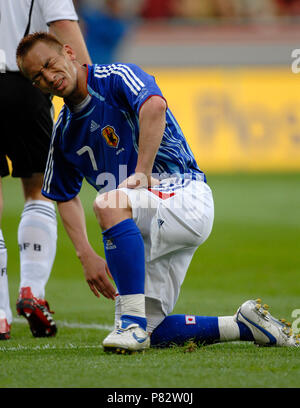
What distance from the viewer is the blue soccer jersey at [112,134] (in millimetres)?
3715

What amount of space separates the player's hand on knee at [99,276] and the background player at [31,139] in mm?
651

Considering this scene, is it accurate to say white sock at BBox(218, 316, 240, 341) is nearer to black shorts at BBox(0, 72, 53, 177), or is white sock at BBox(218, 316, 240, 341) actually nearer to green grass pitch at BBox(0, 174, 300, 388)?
green grass pitch at BBox(0, 174, 300, 388)

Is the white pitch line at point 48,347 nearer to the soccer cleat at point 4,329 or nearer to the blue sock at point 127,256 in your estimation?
the soccer cleat at point 4,329

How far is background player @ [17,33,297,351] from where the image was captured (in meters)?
3.44

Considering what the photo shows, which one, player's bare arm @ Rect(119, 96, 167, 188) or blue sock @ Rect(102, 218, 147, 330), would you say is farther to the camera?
player's bare arm @ Rect(119, 96, 167, 188)

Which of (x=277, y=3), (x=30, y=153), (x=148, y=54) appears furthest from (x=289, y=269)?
(x=277, y=3)

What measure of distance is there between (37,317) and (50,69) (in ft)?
4.52

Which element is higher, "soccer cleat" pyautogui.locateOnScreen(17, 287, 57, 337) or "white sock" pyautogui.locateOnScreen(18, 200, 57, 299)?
"white sock" pyautogui.locateOnScreen(18, 200, 57, 299)

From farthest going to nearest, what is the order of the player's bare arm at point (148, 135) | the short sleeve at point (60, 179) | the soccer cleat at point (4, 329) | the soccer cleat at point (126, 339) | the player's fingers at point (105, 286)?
1. the soccer cleat at point (4, 329)
2. the short sleeve at point (60, 179)
3. the player's fingers at point (105, 286)
4. the player's bare arm at point (148, 135)
5. the soccer cleat at point (126, 339)

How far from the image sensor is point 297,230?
9281mm

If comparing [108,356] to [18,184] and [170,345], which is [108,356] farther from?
[18,184]

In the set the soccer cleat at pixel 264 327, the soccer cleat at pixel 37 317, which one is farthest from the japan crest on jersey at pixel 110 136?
the soccer cleat at pixel 37 317

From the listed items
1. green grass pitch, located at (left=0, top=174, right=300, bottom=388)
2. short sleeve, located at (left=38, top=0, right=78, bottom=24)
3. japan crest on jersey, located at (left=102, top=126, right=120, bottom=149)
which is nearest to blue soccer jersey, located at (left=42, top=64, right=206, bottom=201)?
japan crest on jersey, located at (left=102, top=126, right=120, bottom=149)

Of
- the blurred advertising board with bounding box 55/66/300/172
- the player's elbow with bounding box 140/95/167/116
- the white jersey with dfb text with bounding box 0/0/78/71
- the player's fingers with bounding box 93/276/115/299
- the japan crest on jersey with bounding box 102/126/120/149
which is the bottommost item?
the blurred advertising board with bounding box 55/66/300/172
